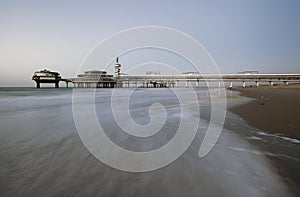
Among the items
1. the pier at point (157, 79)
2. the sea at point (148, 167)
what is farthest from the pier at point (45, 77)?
the sea at point (148, 167)

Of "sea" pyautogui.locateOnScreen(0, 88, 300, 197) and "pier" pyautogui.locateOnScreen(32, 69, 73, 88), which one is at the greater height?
"pier" pyautogui.locateOnScreen(32, 69, 73, 88)

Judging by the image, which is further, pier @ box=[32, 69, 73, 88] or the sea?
pier @ box=[32, 69, 73, 88]

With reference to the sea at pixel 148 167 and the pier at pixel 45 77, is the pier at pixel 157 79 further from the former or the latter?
the sea at pixel 148 167

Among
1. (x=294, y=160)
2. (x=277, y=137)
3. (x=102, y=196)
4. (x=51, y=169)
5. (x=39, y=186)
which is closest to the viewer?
(x=102, y=196)

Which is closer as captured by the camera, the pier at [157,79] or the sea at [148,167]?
the sea at [148,167]

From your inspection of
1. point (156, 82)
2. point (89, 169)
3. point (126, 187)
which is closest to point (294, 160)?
point (126, 187)

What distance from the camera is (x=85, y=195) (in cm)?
235

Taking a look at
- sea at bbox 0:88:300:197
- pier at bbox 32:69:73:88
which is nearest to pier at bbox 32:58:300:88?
pier at bbox 32:69:73:88

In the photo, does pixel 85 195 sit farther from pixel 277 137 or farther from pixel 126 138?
pixel 277 137

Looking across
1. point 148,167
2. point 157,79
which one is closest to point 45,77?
point 157,79

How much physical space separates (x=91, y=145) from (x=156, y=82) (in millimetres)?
100867

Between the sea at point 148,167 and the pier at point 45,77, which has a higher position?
the pier at point 45,77

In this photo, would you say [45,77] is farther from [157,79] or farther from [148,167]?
[148,167]

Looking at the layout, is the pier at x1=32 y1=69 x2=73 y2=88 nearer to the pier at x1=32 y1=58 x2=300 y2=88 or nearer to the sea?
the pier at x1=32 y1=58 x2=300 y2=88
